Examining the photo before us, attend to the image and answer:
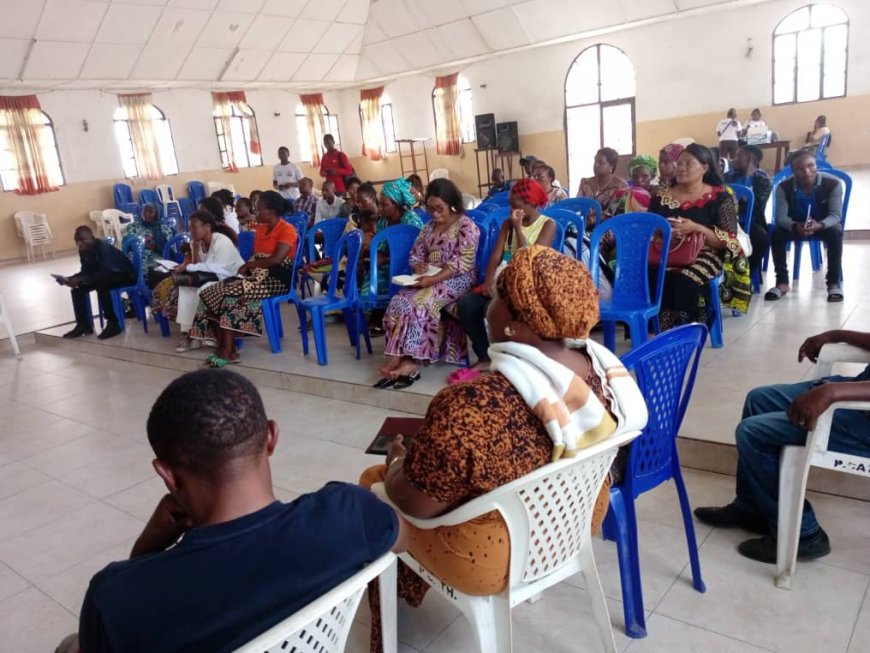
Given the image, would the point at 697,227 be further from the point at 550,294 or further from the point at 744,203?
the point at 550,294

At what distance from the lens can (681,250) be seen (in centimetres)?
345

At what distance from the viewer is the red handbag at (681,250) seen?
3395mm

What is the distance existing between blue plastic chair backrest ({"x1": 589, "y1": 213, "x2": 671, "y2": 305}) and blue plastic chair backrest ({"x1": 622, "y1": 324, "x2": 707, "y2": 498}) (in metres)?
1.55

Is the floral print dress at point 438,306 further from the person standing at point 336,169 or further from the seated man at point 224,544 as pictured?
the person standing at point 336,169

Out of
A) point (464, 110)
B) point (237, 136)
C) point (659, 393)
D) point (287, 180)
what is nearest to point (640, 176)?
point (659, 393)

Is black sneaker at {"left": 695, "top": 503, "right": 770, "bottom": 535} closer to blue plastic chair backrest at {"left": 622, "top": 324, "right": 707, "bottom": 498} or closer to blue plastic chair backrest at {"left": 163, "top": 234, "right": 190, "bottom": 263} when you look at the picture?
blue plastic chair backrest at {"left": 622, "top": 324, "right": 707, "bottom": 498}

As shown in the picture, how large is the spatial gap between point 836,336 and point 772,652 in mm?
896

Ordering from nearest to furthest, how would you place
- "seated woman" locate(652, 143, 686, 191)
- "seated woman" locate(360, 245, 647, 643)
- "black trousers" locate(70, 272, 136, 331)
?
"seated woman" locate(360, 245, 647, 643), "seated woman" locate(652, 143, 686, 191), "black trousers" locate(70, 272, 136, 331)

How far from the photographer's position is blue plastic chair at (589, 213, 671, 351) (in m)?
3.14

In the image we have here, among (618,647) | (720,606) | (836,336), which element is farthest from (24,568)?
(836,336)

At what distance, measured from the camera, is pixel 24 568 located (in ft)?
7.63

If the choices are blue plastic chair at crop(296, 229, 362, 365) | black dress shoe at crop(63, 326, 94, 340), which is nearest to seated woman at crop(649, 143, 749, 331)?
blue plastic chair at crop(296, 229, 362, 365)

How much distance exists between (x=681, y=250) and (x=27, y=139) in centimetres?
1212

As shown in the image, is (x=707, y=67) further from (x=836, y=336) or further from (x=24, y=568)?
(x=24, y=568)
